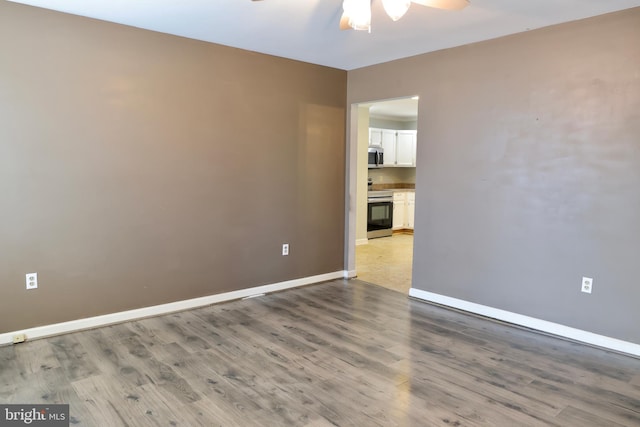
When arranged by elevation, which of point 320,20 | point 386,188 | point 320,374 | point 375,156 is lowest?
point 320,374

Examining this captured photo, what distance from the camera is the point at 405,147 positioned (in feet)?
28.1

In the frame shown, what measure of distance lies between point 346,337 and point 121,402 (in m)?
1.62

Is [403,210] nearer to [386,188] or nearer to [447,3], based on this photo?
[386,188]

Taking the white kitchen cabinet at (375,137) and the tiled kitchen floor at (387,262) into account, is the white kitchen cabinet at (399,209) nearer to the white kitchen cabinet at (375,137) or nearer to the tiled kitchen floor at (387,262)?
the tiled kitchen floor at (387,262)

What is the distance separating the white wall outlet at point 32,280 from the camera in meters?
3.11

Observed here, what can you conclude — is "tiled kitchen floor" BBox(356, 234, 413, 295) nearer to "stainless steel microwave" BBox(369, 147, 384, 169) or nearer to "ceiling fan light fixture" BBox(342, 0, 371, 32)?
"stainless steel microwave" BBox(369, 147, 384, 169)


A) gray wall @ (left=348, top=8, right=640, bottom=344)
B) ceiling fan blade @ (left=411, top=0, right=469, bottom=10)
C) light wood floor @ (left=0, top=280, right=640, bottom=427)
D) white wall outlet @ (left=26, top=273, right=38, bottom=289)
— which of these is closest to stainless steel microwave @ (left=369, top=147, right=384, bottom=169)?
gray wall @ (left=348, top=8, right=640, bottom=344)

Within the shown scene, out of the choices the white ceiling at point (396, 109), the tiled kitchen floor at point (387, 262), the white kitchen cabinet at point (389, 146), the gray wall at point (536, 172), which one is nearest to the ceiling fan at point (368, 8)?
the gray wall at point (536, 172)

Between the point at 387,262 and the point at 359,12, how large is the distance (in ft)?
13.3

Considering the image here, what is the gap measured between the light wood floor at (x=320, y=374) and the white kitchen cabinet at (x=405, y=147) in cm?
521

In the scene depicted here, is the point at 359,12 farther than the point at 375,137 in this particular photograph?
No

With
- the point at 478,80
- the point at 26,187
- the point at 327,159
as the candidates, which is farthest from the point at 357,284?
the point at 26,187

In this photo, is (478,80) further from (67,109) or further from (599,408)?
(67,109)

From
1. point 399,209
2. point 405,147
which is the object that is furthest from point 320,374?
point 405,147
